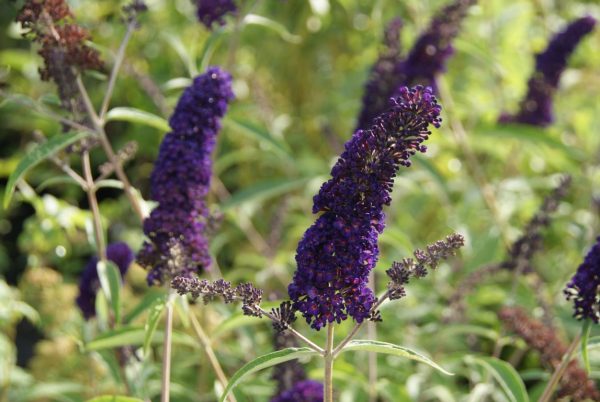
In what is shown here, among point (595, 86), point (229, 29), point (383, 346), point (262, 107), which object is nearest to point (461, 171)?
point (595, 86)

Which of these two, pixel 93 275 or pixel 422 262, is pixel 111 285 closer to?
pixel 93 275

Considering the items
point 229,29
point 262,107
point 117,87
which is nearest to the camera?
point 229,29

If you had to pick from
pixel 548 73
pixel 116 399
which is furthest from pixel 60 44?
pixel 548 73

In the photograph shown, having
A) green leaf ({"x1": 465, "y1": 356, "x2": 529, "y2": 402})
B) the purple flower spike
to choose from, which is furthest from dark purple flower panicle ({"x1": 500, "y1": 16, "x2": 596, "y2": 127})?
green leaf ({"x1": 465, "y1": 356, "x2": 529, "y2": 402})

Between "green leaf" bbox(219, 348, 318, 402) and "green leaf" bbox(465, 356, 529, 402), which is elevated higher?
"green leaf" bbox(465, 356, 529, 402)

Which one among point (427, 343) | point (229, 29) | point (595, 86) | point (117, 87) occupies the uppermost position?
point (117, 87)

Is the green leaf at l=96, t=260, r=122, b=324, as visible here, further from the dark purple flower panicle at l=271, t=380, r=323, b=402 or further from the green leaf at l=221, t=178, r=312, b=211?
the green leaf at l=221, t=178, r=312, b=211

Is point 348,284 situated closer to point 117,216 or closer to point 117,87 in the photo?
point 117,216
